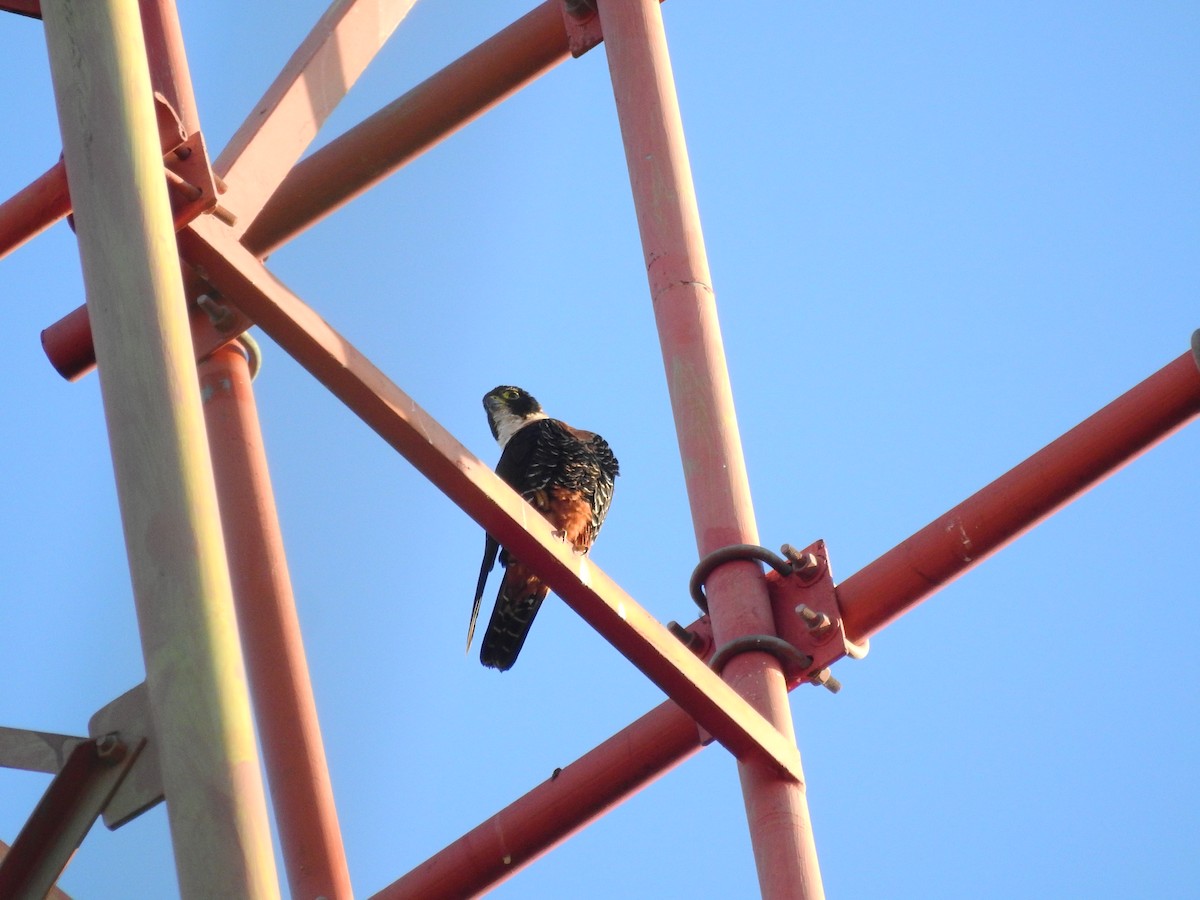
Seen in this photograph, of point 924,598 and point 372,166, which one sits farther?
point 372,166

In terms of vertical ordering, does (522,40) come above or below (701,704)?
above

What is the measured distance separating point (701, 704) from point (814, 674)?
0.50m

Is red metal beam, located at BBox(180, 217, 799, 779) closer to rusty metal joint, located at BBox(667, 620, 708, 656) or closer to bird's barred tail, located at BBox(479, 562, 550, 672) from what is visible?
rusty metal joint, located at BBox(667, 620, 708, 656)

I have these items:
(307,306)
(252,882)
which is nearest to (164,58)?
(307,306)

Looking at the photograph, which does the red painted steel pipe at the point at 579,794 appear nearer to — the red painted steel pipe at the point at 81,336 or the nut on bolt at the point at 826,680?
the nut on bolt at the point at 826,680

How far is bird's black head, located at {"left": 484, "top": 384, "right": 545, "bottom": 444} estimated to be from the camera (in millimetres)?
6898

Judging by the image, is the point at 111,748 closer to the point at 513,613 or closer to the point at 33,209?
the point at 33,209

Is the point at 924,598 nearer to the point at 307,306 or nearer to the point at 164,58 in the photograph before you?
the point at 307,306

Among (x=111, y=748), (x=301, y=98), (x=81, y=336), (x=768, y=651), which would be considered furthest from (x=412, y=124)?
(x=111, y=748)

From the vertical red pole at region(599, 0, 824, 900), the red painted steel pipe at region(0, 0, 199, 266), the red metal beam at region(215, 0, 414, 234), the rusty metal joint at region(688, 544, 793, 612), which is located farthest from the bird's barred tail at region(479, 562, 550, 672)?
the red metal beam at region(215, 0, 414, 234)

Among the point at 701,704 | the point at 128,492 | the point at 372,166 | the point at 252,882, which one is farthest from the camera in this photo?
the point at 372,166

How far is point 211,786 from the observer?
1979 millimetres

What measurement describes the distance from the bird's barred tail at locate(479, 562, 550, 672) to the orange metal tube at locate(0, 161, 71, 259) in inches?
105

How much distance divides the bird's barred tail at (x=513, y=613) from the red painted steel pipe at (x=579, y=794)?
8.10 ft
